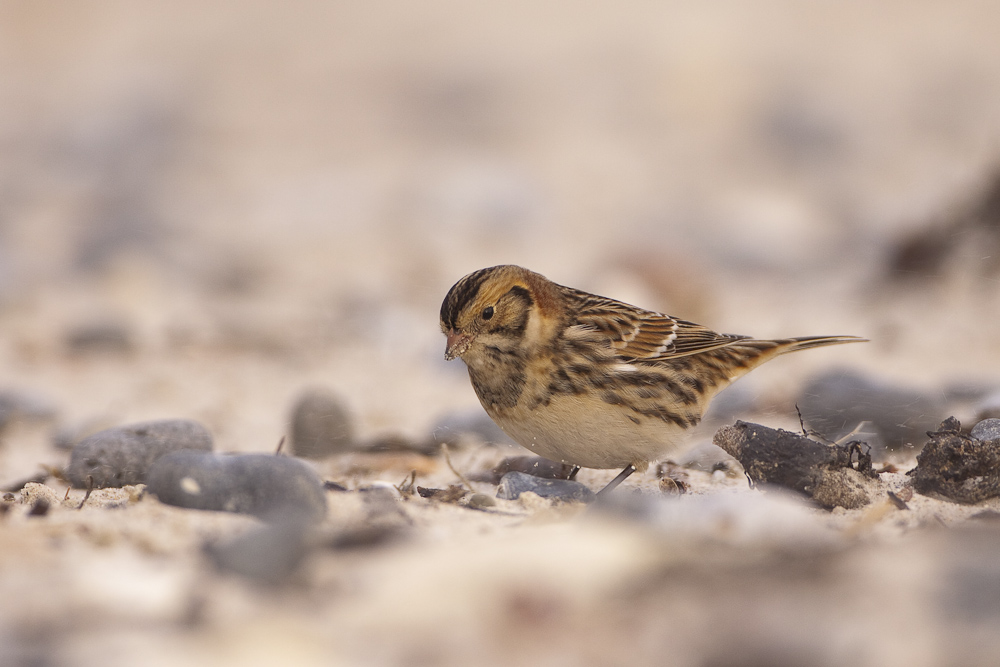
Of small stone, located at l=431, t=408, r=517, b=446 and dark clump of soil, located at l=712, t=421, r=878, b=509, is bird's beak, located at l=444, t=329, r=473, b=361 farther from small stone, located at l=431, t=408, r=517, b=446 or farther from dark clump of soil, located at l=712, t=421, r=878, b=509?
small stone, located at l=431, t=408, r=517, b=446

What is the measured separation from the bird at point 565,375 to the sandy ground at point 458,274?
33 cm

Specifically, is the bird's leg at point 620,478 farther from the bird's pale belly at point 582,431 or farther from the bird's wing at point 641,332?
the bird's wing at point 641,332

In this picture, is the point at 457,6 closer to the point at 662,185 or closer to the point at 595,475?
the point at 662,185

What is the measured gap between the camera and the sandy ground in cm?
272

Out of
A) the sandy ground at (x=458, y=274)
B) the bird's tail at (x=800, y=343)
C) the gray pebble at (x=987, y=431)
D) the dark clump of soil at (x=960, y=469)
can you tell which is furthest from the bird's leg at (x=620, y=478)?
the gray pebble at (x=987, y=431)

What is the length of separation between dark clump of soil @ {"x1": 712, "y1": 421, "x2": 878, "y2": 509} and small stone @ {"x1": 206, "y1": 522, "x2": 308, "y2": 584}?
1.98m

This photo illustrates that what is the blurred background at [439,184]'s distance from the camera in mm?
8172

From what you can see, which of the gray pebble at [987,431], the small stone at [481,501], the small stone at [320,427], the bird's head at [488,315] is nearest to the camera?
the small stone at [481,501]

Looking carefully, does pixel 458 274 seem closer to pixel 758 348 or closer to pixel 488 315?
pixel 758 348

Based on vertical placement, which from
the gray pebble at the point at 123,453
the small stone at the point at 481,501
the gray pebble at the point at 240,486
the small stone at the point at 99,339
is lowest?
the gray pebble at the point at 240,486

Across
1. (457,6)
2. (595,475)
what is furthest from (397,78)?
(595,475)

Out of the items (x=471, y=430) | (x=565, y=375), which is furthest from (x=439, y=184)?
(x=565, y=375)

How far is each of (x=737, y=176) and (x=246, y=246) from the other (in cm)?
620

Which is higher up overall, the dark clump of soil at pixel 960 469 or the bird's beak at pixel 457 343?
the bird's beak at pixel 457 343
